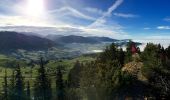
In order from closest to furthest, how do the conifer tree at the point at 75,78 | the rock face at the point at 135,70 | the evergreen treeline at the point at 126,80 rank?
the evergreen treeline at the point at 126,80 < the rock face at the point at 135,70 < the conifer tree at the point at 75,78

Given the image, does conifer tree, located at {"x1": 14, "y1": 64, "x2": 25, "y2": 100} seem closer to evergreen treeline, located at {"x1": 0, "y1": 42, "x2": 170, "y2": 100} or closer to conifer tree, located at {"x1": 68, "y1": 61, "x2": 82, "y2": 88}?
evergreen treeline, located at {"x1": 0, "y1": 42, "x2": 170, "y2": 100}

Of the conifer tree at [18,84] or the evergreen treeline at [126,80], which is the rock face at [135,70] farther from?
the conifer tree at [18,84]

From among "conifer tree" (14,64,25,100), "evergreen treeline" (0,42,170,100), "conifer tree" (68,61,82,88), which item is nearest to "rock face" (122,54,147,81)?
"evergreen treeline" (0,42,170,100)

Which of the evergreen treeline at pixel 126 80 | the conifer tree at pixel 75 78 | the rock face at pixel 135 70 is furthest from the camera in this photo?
the conifer tree at pixel 75 78

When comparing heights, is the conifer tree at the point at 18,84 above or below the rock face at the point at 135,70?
below

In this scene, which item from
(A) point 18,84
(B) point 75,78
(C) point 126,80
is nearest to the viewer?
(C) point 126,80

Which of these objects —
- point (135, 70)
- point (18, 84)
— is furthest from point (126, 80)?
point (18, 84)

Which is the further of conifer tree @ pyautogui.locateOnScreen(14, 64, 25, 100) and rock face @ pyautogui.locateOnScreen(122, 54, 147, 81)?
conifer tree @ pyautogui.locateOnScreen(14, 64, 25, 100)

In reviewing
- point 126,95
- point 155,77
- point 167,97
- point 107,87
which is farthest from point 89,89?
point 167,97

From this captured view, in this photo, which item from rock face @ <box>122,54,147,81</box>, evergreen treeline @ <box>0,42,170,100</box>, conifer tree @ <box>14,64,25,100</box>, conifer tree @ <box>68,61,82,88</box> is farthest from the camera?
conifer tree @ <box>68,61,82,88</box>

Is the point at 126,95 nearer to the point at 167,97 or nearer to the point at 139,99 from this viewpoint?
the point at 139,99

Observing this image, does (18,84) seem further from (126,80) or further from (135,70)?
(126,80)

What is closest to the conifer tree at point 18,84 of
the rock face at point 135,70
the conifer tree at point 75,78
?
the conifer tree at point 75,78

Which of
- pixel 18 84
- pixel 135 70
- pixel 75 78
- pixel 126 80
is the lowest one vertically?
pixel 75 78
